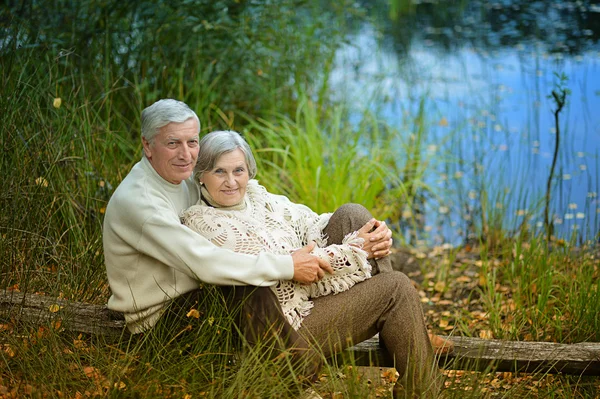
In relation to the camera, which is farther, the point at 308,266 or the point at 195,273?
the point at 308,266

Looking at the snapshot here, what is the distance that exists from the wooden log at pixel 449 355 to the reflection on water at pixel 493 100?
5.83 feet

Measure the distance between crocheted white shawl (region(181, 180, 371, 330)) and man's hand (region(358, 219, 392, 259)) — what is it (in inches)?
1.5

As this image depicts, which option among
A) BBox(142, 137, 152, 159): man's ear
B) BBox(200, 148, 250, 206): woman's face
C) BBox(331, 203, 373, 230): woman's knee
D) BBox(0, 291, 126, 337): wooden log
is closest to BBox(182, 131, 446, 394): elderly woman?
BBox(200, 148, 250, 206): woman's face

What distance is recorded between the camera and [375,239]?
3.52 metres

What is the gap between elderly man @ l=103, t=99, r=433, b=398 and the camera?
3.12 m

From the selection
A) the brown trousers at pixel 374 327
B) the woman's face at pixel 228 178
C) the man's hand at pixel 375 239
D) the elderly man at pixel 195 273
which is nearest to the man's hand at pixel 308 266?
the elderly man at pixel 195 273

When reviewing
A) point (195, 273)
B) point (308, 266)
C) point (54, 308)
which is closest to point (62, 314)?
point (54, 308)

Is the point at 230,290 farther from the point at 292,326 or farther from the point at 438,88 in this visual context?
the point at 438,88

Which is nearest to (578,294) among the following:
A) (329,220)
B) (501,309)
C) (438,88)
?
(501,309)

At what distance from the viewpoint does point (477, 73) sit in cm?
884

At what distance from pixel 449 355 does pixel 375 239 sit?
0.63m

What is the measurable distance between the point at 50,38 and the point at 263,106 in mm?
2320

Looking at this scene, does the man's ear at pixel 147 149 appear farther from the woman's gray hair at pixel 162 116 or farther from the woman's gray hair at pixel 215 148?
the woman's gray hair at pixel 215 148

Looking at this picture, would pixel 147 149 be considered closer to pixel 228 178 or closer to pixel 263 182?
pixel 228 178
